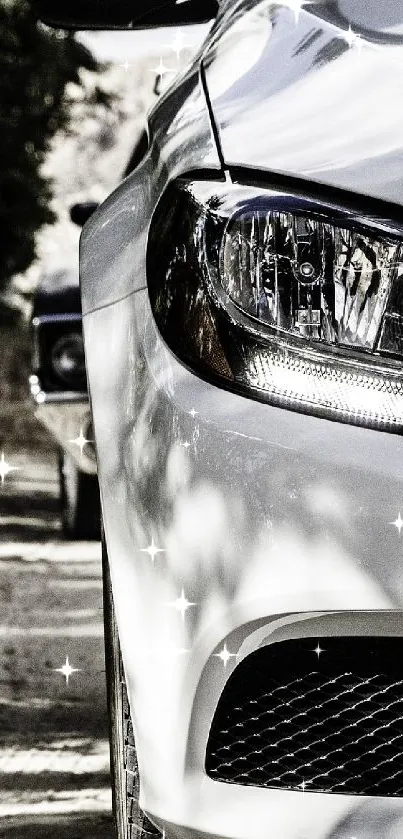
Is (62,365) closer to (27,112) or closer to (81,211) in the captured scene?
(81,211)

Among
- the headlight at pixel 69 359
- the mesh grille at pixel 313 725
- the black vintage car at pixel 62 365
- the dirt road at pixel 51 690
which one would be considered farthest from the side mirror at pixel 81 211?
the mesh grille at pixel 313 725

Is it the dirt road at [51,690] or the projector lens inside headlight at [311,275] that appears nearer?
the projector lens inside headlight at [311,275]

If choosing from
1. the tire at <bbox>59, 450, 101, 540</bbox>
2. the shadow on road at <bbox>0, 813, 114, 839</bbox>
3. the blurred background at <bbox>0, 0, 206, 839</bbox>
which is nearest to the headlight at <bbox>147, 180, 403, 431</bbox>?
the blurred background at <bbox>0, 0, 206, 839</bbox>

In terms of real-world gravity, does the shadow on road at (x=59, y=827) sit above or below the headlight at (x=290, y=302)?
below

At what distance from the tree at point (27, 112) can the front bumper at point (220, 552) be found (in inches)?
408

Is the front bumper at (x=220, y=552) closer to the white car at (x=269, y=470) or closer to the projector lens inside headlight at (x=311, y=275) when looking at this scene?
the white car at (x=269, y=470)

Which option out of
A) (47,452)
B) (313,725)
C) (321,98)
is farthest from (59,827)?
(47,452)

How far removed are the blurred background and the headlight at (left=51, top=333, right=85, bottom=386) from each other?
0.43 m

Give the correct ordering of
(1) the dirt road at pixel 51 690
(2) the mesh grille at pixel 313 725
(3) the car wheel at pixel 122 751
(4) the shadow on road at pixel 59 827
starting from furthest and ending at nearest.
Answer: (1) the dirt road at pixel 51 690 < (4) the shadow on road at pixel 59 827 < (3) the car wheel at pixel 122 751 < (2) the mesh grille at pixel 313 725

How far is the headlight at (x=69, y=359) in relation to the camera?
12.3 feet

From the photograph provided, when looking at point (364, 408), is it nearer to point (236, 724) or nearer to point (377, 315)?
point (377, 315)

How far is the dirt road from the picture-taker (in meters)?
2.52

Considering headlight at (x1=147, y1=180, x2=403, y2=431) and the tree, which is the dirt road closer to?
headlight at (x1=147, y1=180, x2=403, y2=431)

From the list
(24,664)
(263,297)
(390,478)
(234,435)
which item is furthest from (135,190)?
(24,664)
